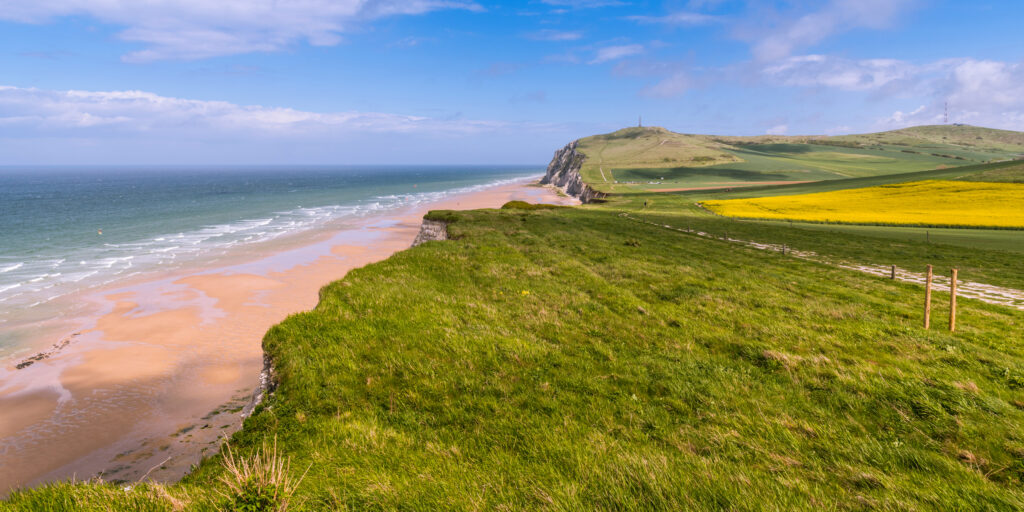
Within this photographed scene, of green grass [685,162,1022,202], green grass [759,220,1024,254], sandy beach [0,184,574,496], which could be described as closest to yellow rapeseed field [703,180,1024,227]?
green grass [759,220,1024,254]

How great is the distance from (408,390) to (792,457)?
7030 millimetres

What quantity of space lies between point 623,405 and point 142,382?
72.5ft

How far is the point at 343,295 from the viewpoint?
47.5 feet

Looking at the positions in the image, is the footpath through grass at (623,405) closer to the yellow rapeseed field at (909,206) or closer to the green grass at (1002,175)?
the yellow rapeseed field at (909,206)

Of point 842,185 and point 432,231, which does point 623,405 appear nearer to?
point 432,231

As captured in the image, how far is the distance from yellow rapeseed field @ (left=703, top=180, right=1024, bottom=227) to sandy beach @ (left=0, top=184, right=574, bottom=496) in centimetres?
5997

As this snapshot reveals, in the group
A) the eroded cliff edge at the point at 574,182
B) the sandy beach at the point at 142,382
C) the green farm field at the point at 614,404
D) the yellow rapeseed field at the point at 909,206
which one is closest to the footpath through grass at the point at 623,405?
the green farm field at the point at 614,404

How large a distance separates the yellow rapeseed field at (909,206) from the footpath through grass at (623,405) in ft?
136

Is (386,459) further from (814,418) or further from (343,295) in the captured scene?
(343,295)

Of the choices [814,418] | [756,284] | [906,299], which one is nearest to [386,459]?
[814,418]

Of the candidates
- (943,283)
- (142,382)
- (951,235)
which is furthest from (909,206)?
(142,382)

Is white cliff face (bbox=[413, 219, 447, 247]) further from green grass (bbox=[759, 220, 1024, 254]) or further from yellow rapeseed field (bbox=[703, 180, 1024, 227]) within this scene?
yellow rapeseed field (bbox=[703, 180, 1024, 227])

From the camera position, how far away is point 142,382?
18719 mm

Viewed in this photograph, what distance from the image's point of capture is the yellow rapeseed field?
150 ft
